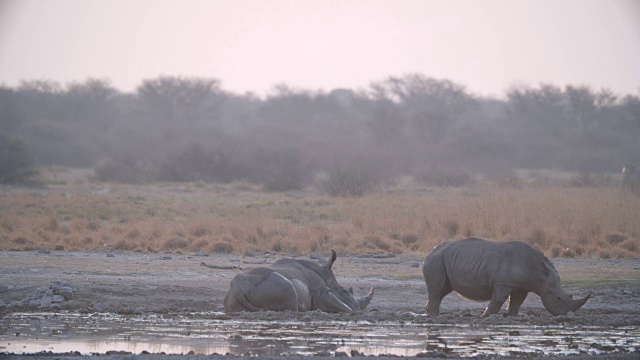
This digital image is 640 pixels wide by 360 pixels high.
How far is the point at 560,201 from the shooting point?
23453mm

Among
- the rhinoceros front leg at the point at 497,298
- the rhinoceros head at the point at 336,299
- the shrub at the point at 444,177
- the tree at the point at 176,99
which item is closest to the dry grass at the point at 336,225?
the rhinoceros head at the point at 336,299

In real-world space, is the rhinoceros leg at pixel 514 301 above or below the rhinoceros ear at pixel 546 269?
below

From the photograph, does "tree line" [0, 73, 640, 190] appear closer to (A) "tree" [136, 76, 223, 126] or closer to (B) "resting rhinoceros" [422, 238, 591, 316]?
(A) "tree" [136, 76, 223, 126]

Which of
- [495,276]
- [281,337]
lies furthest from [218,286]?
[281,337]

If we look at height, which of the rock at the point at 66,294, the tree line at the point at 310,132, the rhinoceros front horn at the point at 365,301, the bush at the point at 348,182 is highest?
the tree line at the point at 310,132

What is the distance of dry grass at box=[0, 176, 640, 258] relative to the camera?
19156mm

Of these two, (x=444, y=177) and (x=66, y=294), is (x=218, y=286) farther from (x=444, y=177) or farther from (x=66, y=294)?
(x=444, y=177)

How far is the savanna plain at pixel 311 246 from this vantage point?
485 inches

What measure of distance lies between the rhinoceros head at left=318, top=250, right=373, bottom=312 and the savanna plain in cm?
18

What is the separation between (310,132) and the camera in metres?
70.8

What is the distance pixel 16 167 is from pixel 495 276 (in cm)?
3190

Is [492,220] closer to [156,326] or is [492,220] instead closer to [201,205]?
[201,205]

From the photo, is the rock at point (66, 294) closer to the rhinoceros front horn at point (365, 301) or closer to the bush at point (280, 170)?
the rhinoceros front horn at point (365, 301)

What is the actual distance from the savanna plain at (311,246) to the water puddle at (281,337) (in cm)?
31
